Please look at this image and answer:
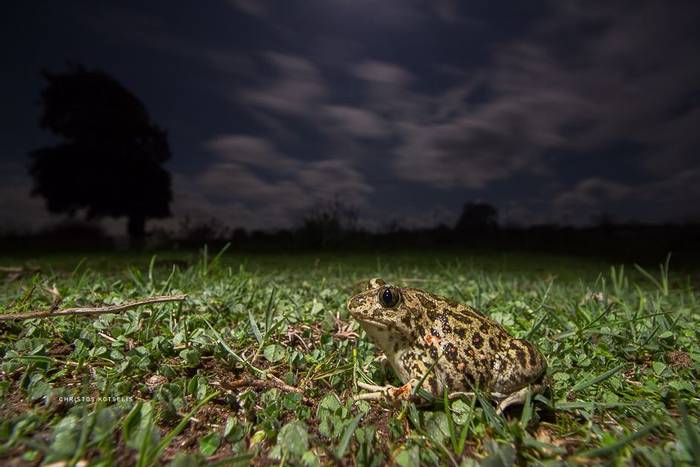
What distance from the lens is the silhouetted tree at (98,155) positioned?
19.3m

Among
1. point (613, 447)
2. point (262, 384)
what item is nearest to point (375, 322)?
point (262, 384)

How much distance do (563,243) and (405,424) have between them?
12978 mm

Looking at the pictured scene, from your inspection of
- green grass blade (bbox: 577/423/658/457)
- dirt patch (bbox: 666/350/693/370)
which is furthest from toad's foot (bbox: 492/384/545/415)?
dirt patch (bbox: 666/350/693/370)

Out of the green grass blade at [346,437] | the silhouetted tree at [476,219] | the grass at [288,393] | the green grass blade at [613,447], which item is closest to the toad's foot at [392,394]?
the grass at [288,393]

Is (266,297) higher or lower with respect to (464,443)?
higher

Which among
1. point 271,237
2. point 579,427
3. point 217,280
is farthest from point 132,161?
point 579,427

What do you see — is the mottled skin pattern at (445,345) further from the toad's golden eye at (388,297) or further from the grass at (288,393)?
the grass at (288,393)

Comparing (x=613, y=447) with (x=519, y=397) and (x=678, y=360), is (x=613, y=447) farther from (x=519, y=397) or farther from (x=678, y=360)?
(x=678, y=360)

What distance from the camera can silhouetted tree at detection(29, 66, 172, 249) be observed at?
1927 centimetres

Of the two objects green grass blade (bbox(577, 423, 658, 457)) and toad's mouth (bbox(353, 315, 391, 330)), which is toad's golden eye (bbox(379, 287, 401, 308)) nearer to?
toad's mouth (bbox(353, 315, 391, 330))

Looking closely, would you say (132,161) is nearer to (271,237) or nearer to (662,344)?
(271,237)

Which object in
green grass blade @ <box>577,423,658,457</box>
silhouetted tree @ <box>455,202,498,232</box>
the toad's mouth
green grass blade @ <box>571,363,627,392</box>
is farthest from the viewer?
silhouetted tree @ <box>455,202,498,232</box>

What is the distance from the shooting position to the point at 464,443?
5.43 ft

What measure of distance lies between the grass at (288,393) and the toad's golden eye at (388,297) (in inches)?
16.9
